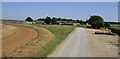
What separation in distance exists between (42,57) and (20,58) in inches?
97.4

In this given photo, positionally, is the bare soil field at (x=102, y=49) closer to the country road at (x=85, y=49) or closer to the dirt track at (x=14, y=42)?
the country road at (x=85, y=49)

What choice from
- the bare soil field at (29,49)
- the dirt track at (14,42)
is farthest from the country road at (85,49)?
the dirt track at (14,42)

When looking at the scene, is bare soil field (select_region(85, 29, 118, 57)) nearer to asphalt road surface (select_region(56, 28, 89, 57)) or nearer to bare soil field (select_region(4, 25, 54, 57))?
asphalt road surface (select_region(56, 28, 89, 57))

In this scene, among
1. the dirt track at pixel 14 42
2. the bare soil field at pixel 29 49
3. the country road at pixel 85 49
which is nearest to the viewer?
the bare soil field at pixel 29 49

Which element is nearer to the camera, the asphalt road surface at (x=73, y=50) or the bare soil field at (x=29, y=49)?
the bare soil field at (x=29, y=49)

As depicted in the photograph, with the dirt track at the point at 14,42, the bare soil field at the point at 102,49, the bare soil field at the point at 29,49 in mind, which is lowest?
the bare soil field at the point at 102,49

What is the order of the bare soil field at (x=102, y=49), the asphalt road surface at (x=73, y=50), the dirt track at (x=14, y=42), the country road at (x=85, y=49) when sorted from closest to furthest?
the dirt track at (x=14, y=42) < the asphalt road surface at (x=73, y=50) < the country road at (x=85, y=49) < the bare soil field at (x=102, y=49)

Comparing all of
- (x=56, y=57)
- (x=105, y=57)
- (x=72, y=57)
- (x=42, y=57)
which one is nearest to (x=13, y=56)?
(x=42, y=57)

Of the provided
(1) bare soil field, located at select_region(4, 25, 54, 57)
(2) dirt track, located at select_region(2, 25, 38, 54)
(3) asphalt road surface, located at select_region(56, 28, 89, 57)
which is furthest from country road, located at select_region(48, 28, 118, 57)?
(2) dirt track, located at select_region(2, 25, 38, 54)

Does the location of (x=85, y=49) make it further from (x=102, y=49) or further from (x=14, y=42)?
(x=14, y=42)

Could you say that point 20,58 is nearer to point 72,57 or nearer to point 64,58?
point 64,58

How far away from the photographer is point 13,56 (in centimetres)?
1134

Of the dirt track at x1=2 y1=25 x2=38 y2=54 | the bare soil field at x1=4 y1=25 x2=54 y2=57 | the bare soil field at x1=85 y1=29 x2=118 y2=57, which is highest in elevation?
the dirt track at x1=2 y1=25 x2=38 y2=54

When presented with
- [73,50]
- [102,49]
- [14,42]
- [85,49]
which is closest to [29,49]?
[14,42]
